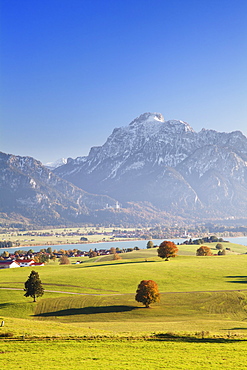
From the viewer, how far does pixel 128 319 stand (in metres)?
81.6

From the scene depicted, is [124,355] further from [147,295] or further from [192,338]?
[147,295]

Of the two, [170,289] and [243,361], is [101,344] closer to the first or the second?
[243,361]

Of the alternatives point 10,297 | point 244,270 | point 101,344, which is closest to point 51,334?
point 101,344

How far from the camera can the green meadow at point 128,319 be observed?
40.1m

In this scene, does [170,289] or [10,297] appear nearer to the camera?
[10,297]

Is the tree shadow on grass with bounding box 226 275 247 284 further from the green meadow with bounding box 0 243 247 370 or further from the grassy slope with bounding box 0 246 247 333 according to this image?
the green meadow with bounding box 0 243 247 370

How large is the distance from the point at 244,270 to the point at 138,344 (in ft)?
329

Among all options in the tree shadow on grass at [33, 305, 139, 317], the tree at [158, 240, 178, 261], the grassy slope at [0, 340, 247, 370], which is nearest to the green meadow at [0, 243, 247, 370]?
the grassy slope at [0, 340, 247, 370]

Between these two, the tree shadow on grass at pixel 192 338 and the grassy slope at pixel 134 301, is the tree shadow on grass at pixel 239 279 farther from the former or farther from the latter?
the tree shadow on grass at pixel 192 338

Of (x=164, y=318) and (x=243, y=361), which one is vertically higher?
(x=243, y=361)

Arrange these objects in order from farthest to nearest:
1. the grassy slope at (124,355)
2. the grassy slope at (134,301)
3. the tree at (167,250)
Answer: the tree at (167,250) → the grassy slope at (134,301) → the grassy slope at (124,355)

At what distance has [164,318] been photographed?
81625mm

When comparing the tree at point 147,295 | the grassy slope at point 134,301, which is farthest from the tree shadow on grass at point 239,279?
the tree at point 147,295

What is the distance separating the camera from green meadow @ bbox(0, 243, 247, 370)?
4006 cm
